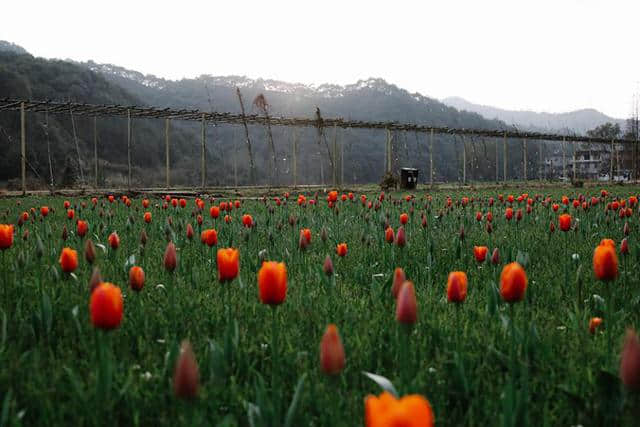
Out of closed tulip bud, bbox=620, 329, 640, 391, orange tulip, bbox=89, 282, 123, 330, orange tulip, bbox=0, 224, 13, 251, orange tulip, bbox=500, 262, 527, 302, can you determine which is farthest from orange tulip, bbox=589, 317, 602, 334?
orange tulip, bbox=0, 224, 13, 251

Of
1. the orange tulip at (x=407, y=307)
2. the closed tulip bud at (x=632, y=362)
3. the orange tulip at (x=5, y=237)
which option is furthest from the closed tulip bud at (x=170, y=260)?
the closed tulip bud at (x=632, y=362)

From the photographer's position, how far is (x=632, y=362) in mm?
1043

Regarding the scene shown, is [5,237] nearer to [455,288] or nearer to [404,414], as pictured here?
[455,288]

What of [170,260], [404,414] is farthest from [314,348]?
[404,414]

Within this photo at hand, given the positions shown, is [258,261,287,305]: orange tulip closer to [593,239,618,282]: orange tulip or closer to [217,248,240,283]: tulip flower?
[217,248,240,283]: tulip flower

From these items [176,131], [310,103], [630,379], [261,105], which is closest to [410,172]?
[261,105]

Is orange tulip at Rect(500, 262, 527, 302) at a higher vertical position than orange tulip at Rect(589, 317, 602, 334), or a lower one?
higher

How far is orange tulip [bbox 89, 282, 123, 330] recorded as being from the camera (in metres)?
1.36

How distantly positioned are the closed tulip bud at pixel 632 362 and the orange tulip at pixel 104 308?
1228 mm

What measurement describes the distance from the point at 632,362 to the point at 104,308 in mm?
1253

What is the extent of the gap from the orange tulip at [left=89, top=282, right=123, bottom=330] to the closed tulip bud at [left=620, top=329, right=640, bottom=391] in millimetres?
1228

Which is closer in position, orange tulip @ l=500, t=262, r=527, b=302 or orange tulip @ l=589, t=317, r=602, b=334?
orange tulip @ l=500, t=262, r=527, b=302

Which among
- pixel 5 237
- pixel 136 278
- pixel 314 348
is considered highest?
pixel 5 237

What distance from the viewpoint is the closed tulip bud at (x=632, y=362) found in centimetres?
104
